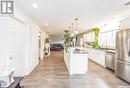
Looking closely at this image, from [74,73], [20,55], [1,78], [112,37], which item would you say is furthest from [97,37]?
[1,78]

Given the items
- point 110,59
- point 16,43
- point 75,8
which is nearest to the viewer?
point 16,43

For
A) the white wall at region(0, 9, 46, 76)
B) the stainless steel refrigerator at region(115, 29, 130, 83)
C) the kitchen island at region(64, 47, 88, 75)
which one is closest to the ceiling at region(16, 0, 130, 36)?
the white wall at region(0, 9, 46, 76)

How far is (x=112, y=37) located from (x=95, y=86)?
4735 mm

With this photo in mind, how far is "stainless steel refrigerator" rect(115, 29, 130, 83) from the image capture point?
214 inches

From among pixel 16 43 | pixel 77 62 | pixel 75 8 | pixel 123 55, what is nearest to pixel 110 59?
pixel 77 62

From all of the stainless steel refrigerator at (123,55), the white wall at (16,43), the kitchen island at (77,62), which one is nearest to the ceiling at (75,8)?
the white wall at (16,43)

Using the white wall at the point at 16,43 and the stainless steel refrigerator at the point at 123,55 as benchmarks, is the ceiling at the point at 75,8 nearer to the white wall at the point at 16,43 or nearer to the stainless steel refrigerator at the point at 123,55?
the white wall at the point at 16,43

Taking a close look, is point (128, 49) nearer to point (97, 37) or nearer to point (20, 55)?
point (20, 55)

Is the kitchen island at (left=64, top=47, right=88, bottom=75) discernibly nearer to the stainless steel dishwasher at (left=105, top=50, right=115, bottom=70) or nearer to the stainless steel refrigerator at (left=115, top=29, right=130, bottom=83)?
the stainless steel dishwasher at (left=105, top=50, right=115, bottom=70)

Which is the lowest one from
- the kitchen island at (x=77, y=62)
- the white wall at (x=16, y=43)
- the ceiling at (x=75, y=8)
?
the kitchen island at (x=77, y=62)

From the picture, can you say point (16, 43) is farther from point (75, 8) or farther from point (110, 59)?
point (110, 59)

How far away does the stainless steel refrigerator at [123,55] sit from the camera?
5426 millimetres

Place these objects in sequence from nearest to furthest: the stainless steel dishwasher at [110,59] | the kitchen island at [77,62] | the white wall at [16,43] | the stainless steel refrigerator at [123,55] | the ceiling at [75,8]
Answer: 1. the white wall at [16,43]
2. the ceiling at [75,8]
3. the stainless steel refrigerator at [123,55]
4. the kitchen island at [77,62]
5. the stainless steel dishwasher at [110,59]

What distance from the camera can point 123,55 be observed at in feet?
18.6
